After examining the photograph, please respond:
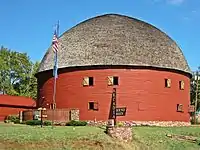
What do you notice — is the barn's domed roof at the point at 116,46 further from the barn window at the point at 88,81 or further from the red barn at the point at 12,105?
the red barn at the point at 12,105

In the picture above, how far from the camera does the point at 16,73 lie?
78500 millimetres

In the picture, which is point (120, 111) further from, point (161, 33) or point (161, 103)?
point (161, 33)

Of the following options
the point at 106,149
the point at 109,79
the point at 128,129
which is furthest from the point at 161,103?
the point at 106,149

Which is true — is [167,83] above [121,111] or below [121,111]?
above

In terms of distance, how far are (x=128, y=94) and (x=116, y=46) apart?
5.19 meters

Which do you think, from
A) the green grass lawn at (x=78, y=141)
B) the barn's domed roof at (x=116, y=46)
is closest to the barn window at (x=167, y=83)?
the barn's domed roof at (x=116, y=46)

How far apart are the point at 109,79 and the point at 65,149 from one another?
16.9m

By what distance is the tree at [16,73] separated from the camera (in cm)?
7738

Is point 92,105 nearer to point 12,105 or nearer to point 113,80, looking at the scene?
point 113,80

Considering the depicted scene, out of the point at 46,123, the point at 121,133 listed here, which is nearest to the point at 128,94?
the point at 46,123

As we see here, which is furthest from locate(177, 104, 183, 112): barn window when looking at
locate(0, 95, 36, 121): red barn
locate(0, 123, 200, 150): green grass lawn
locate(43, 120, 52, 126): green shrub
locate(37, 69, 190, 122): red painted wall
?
locate(0, 95, 36, 121): red barn

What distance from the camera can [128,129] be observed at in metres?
30.7

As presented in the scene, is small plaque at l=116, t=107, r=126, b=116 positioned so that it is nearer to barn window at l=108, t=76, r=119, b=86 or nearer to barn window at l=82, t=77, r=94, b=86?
barn window at l=108, t=76, r=119, b=86

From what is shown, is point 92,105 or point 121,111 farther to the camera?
point 92,105
